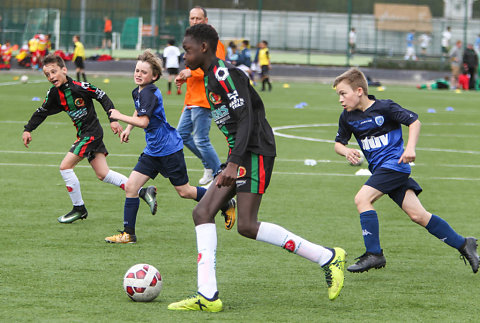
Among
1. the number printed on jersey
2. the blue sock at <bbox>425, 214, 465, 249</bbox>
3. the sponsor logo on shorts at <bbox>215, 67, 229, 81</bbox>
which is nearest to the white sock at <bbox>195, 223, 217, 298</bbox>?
the number printed on jersey

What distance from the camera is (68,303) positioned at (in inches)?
226

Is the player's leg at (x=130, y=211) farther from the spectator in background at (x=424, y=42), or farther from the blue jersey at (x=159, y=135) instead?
the spectator in background at (x=424, y=42)

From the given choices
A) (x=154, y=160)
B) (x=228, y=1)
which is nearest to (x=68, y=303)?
(x=154, y=160)

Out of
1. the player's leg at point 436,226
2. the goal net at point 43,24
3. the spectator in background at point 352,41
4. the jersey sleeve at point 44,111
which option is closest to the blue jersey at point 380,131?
the player's leg at point 436,226

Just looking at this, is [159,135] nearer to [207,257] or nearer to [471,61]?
[207,257]

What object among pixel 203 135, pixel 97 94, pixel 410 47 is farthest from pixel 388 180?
pixel 410 47

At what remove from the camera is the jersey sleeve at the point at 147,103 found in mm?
7820

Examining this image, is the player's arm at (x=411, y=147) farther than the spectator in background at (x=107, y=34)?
No

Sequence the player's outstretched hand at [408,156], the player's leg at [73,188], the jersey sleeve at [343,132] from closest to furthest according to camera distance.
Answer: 1. the player's outstretched hand at [408,156]
2. the jersey sleeve at [343,132]
3. the player's leg at [73,188]

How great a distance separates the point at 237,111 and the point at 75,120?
3.76 m

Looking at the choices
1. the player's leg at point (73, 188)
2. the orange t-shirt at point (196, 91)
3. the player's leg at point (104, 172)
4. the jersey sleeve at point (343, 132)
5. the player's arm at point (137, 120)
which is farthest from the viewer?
the orange t-shirt at point (196, 91)

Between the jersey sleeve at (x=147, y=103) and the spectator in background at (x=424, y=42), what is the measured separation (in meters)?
37.8

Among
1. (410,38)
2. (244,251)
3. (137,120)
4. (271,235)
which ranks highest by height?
(410,38)

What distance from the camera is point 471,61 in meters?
35.0
